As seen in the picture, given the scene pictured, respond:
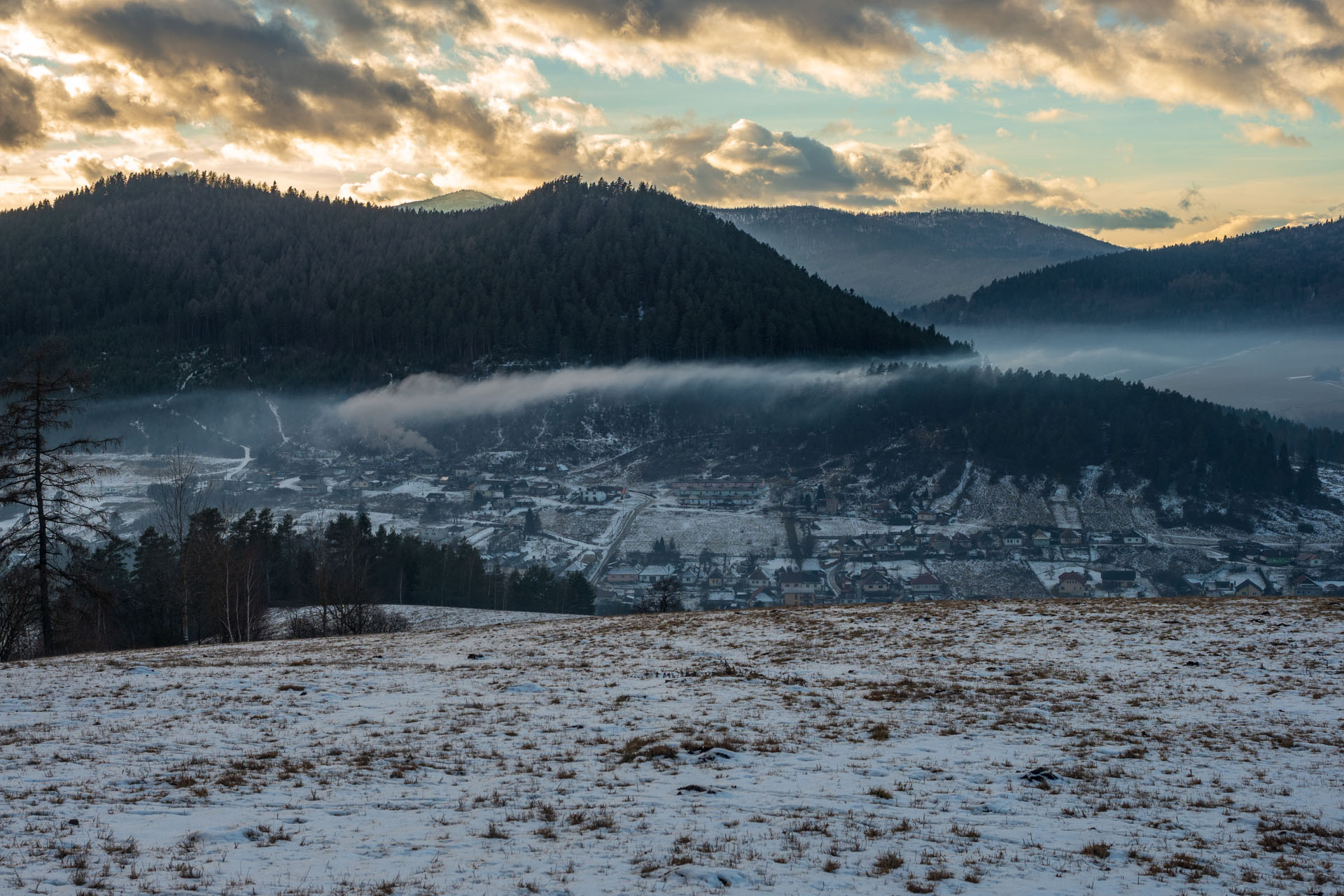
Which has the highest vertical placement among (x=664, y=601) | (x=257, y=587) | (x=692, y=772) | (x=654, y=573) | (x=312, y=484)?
(x=692, y=772)

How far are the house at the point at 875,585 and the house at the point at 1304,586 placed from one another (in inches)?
2392

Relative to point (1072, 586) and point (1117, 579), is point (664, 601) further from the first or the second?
point (1117, 579)

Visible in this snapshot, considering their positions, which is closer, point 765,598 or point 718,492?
point 765,598

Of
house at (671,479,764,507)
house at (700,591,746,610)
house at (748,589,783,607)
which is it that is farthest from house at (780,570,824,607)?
house at (671,479,764,507)

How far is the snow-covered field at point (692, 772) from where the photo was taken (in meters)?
10.7

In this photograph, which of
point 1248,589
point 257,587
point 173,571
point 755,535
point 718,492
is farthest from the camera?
point 718,492

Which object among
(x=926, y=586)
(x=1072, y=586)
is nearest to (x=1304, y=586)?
(x=1072, y=586)

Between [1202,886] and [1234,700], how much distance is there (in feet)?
48.4

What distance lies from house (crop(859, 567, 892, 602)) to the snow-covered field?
297ft

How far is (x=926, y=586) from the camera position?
125 m

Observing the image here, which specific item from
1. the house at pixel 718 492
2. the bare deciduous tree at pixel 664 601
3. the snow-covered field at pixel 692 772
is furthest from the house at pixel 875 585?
the snow-covered field at pixel 692 772

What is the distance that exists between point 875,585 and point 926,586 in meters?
7.95

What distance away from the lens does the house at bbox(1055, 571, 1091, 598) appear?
123 m

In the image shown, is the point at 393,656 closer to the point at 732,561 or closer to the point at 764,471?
the point at 732,561
